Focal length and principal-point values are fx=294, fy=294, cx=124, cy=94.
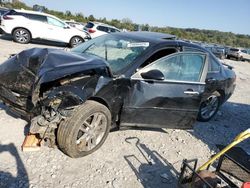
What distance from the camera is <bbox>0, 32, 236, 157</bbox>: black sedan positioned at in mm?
3646

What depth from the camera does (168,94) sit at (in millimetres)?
4504

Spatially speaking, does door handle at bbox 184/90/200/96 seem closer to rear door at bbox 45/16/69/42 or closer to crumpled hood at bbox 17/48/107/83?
crumpled hood at bbox 17/48/107/83

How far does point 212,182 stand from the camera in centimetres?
301

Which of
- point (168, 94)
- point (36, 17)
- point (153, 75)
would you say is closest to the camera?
point (153, 75)

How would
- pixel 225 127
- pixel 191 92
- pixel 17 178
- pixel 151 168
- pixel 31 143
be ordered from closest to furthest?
pixel 17 178 < pixel 31 143 < pixel 151 168 < pixel 191 92 < pixel 225 127

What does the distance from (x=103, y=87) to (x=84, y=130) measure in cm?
62

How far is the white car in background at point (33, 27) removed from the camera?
13773 mm

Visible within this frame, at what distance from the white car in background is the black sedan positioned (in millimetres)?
9861

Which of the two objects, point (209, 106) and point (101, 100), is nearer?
point (101, 100)

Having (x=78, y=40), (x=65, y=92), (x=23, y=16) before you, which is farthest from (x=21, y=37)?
(x=65, y=92)

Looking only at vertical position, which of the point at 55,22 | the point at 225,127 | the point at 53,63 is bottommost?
the point at 225,127

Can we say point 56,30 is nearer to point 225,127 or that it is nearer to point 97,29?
point 97,29

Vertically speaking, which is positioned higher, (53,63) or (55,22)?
(53,63)

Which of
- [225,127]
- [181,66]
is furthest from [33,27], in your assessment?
[181,66]
